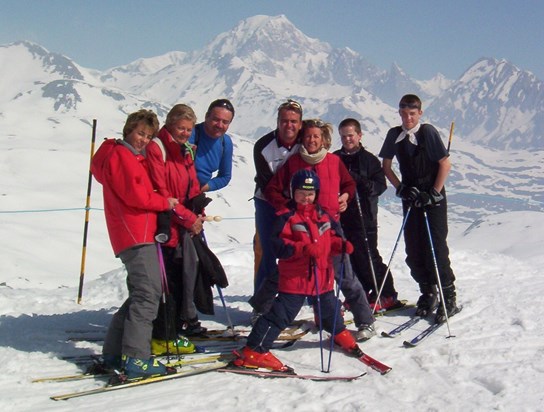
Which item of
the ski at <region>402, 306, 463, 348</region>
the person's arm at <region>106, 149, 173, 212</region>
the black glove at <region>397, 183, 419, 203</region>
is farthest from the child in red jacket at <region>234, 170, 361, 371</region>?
the black glove at <region>397, 183, 419, 203</region>

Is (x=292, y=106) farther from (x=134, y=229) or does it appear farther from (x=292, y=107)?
(x=134, y=229)

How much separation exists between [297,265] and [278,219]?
53 cm

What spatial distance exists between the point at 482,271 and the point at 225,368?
8212mm

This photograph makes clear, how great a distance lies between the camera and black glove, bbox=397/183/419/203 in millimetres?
7629

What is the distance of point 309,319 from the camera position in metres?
8.19

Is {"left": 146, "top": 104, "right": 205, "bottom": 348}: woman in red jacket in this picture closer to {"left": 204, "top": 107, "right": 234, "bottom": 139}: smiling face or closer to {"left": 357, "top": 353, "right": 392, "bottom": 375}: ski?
{"left": 204, "top": 107, "right": 234, "bottom": 139}: smiling face

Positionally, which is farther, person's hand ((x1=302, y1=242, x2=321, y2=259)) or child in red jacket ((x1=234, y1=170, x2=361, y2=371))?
child in red jacket ((x1=234, y1=170, x2=361, y2=371))

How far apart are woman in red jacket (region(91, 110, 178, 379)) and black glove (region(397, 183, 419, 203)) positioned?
3219 mm

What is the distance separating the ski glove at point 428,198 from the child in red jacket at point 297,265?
1.76m

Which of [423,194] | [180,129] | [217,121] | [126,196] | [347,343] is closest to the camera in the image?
[126,196]

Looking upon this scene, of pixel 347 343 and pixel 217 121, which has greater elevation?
pixel 217 121

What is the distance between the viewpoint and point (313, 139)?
22.5 ft

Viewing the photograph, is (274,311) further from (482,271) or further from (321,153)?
(482,271)

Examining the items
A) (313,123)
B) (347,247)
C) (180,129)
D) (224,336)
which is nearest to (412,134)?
(313,123)
